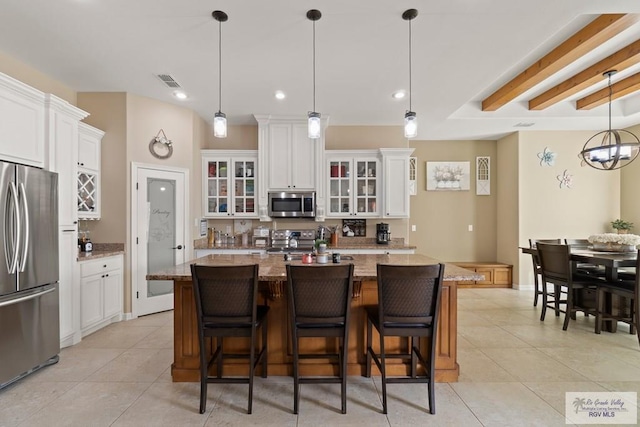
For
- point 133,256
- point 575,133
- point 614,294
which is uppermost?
point 575,133

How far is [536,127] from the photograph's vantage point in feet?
18.1

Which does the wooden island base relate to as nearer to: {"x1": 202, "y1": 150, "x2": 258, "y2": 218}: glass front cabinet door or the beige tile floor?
the beige tile floor

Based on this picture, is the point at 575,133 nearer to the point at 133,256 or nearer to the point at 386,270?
the point at 386,270

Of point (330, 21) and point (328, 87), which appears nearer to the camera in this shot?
point (330, 21)

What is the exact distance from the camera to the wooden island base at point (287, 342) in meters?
2.58

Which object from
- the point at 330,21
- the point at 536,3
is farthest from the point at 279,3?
the point at 536,3

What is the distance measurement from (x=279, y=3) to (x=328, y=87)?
1601 mm

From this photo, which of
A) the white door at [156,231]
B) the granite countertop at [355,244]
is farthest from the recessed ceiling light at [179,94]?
the granite countertop at [355,244]

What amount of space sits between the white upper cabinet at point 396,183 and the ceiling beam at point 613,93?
Answer: 8.38 feet

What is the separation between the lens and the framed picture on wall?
6344mm

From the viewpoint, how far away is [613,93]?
162 inches

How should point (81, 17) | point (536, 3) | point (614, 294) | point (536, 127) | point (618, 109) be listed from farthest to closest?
point (536, 127), point (618, 109), point (614, 294), point (81, 17), point (536, 3)

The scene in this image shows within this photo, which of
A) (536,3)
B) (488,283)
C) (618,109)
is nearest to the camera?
(536,3)

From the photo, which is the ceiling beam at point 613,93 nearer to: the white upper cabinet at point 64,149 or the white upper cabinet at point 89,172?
the white upper cabinet at point 64,149
